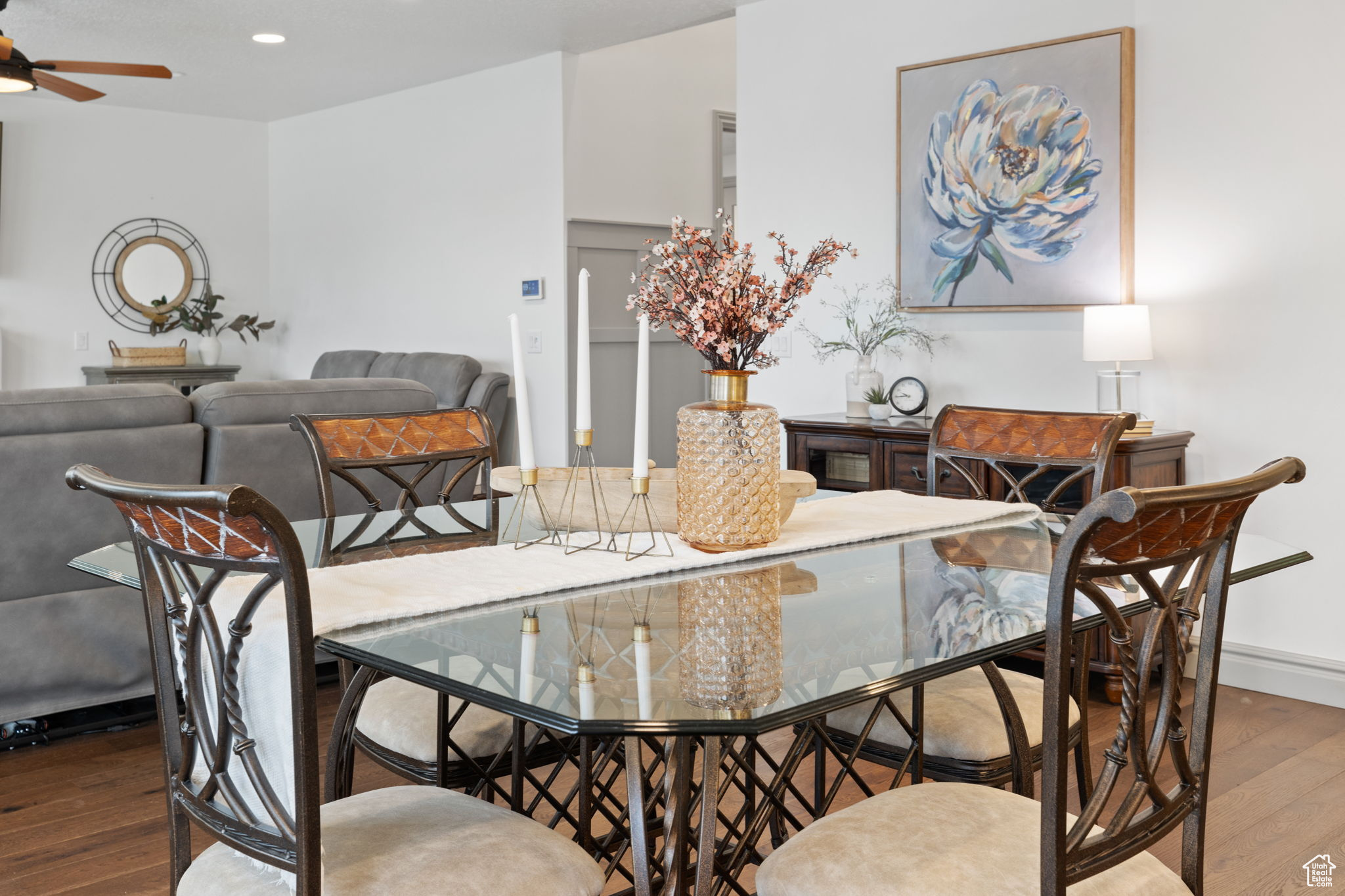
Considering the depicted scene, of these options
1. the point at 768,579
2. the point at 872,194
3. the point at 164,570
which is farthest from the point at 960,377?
the point at 164,570

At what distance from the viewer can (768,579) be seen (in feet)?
5.36

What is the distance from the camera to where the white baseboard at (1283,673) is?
11.4ft

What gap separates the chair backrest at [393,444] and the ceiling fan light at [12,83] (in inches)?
116

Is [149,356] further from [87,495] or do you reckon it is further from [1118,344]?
[1118,344]

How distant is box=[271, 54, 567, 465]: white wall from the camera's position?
596cm

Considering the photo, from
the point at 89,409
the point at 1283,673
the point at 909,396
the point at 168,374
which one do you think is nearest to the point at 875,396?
the point at 909,396

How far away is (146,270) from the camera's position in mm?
7746

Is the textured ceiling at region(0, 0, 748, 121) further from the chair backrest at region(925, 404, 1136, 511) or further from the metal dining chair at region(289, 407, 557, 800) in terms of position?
the metal dining chair at region(289, 407, 557, 800)

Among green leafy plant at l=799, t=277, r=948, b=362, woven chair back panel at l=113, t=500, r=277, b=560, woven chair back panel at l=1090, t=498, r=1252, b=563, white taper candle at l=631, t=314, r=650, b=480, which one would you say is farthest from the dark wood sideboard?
woven chair back panel at l=113, t=500, r=277, b=560

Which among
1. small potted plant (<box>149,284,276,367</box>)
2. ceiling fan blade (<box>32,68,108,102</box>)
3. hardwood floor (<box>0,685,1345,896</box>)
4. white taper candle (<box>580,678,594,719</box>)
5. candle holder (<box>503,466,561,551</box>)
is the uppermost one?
ceiling fan blade (<box>32,68,108,102</box>)

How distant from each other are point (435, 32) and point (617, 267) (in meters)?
1.47

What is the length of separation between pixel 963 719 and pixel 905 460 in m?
2.12

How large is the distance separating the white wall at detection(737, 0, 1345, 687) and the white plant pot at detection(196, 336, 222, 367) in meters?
5.39

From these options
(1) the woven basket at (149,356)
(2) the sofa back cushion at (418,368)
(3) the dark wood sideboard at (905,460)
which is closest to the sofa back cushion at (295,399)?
(3) the dark wood sideboard at (905,460)
